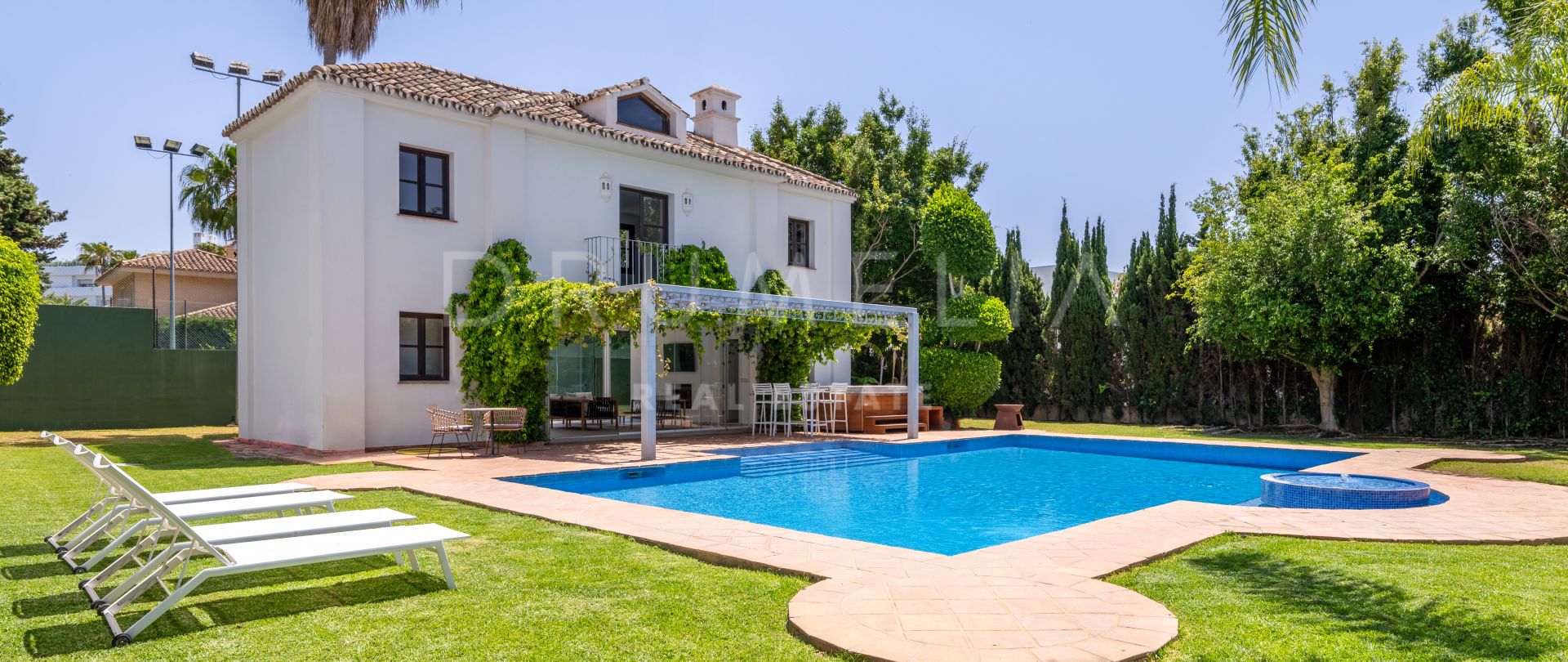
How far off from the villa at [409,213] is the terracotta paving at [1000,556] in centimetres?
389

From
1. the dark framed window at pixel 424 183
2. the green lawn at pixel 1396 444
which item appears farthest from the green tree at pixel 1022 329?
the dark framed window at pixel 424 183

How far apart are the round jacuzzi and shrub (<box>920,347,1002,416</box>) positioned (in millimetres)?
10291

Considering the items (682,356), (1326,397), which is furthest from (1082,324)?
(682,356)

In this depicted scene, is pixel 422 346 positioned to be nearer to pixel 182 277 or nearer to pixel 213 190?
pixel 213 190

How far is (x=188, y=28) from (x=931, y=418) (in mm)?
17553

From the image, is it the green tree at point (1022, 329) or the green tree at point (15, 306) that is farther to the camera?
the green tree at point (1022, 329)

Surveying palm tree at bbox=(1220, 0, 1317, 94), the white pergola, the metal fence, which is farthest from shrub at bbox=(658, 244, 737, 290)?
palm tree at bbox=(1220, 0, 1317, 94)

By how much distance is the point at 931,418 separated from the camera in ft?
59.2

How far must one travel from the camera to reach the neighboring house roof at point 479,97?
1309 centimetres

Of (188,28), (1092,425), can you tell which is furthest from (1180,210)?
(188,28)

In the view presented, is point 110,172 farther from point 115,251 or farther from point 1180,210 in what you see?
point 1180,210

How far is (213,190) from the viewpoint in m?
22.4

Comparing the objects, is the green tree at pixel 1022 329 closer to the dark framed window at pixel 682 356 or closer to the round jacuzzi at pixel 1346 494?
the dark framed window at pixel 682 356

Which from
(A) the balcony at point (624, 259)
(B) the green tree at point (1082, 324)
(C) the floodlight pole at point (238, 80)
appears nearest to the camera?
(A) the balcony at point (624, 259)
